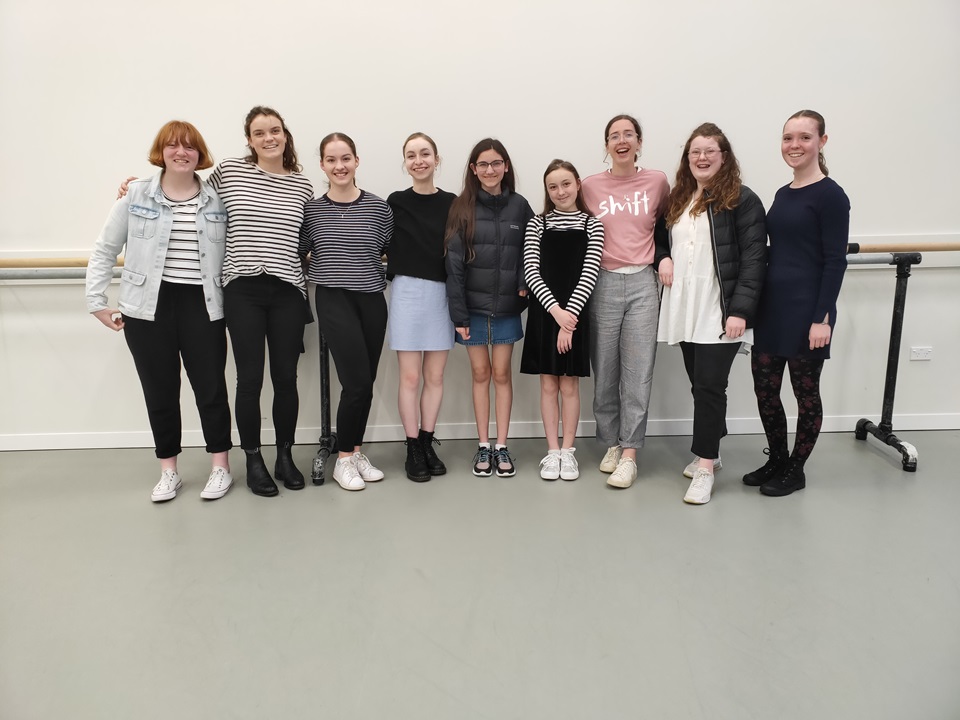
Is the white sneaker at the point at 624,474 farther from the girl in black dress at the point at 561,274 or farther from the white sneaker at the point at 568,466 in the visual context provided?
the girl in black dress at the point at 561,274

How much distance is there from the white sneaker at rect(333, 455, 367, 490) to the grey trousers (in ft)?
3.19

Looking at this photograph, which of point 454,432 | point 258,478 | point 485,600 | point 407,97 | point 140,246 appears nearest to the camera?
point 485,600

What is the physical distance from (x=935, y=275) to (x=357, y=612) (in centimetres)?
304

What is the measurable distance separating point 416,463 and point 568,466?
23.9 inches

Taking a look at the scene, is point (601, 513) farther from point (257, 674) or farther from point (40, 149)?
point (40, 149)

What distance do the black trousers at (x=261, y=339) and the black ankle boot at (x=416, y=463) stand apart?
0.48m

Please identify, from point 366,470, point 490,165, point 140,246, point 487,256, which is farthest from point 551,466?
point 140,246

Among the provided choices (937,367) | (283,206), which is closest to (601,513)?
(283,206)

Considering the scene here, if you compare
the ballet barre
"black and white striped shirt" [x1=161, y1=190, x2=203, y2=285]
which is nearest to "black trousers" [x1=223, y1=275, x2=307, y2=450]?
"black and white striped shirt" [x1=161, y1=190, x2=203, y2=285]

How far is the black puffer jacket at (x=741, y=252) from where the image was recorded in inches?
82.8

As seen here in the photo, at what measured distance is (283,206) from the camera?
7.13 feet

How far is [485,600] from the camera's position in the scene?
160cm

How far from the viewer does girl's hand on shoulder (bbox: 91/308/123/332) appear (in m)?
2.13

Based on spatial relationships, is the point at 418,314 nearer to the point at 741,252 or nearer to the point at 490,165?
the point at 490,165
